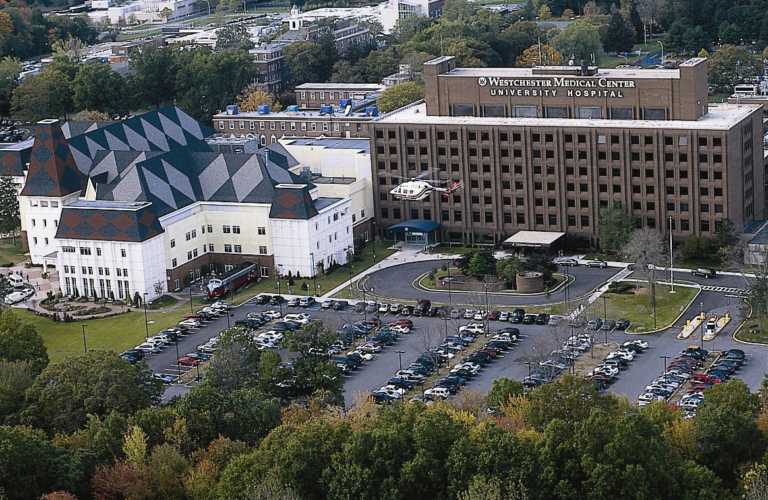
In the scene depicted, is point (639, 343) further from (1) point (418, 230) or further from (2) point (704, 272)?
(1) point (418, 230)

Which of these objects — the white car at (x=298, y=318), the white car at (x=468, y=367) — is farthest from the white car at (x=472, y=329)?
the white car at (x=298, y=318)

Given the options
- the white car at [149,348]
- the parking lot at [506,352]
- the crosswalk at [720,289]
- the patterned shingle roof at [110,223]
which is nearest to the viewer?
the parking lot at [506,352]

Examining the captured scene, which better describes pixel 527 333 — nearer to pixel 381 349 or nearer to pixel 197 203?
pixel 381 349

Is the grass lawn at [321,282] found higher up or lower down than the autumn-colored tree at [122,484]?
lower down

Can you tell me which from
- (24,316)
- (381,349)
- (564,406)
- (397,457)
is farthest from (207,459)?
(24,316)

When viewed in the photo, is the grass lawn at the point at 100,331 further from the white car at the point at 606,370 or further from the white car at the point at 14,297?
the white car at the point at 606,370

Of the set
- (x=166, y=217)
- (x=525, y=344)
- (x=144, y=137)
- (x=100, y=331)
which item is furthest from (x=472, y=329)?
(x=144, y=137)
